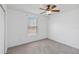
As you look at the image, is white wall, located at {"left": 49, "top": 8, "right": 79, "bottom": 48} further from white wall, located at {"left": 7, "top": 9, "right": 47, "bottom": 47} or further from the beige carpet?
white wall, located at {"left": 7, "top": 9, "right": 47, "bottom": 47}

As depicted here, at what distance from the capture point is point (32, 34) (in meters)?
6.05

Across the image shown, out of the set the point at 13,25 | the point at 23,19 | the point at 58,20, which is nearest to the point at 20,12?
the point at 23,19

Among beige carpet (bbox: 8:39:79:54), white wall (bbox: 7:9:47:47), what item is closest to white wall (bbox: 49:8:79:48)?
beige carpet (bbox: 8:39:79:54)

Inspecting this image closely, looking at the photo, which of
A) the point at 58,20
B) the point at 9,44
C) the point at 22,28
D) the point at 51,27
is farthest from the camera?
the point at 51,27

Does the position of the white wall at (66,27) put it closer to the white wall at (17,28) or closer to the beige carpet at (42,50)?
the beige carpet at (42,50)

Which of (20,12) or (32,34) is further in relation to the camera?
(32,34)

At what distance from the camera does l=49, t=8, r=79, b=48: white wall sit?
4.32 metres

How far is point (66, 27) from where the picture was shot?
4.95 metres

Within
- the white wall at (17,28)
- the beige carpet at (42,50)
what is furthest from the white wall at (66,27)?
the white wall at (17,28)

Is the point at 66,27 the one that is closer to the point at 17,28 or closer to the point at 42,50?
the point at 42,50

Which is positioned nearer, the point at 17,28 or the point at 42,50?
the point at 42,50

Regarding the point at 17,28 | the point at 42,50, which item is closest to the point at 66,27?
the point at 42,50

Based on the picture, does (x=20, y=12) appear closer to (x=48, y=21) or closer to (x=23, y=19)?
(x=23, y=19)

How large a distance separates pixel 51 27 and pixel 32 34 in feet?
5.44
